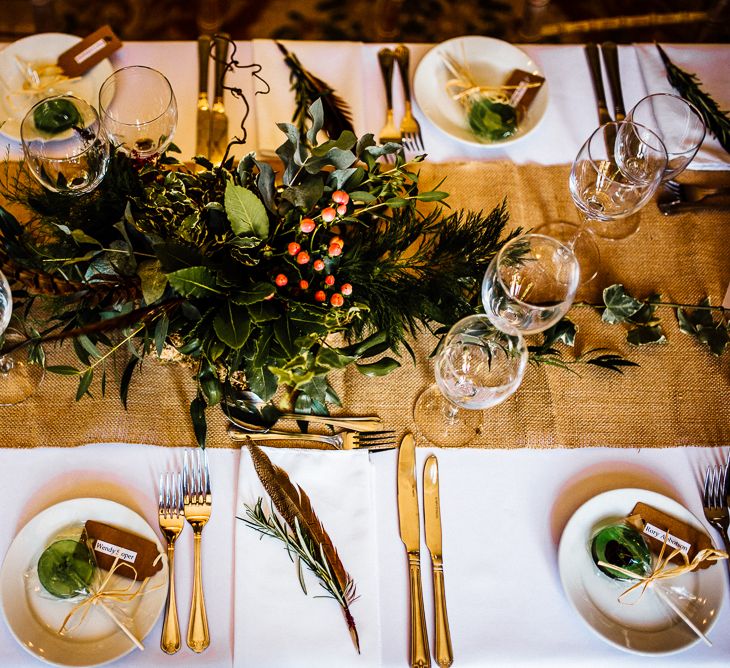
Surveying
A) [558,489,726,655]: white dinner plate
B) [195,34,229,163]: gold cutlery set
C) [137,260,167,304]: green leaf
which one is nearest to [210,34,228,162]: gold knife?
[195,34,229,163]: gold cutlery set

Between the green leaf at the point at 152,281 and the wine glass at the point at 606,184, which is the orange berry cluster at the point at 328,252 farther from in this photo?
the wine glass at the point at 606,184

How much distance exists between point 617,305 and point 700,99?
56cm

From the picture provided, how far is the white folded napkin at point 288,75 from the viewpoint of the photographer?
137 centimetres

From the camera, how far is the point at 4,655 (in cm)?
97

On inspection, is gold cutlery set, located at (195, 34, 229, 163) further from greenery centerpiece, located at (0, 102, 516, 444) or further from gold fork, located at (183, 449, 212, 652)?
gold fork, located at (183, 449, 212, 652)

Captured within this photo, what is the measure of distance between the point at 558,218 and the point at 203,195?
2.47ft

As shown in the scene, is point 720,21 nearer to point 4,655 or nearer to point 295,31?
point 295,31

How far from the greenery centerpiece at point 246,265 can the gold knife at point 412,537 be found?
0.17m

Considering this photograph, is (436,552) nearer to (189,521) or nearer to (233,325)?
(189,521)

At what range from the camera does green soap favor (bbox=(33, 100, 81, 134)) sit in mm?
1187

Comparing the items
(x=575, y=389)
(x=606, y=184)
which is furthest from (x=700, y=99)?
(x=575, y=389)

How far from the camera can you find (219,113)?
1.37 meters

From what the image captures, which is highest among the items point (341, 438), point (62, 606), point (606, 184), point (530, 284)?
point (606, 184)

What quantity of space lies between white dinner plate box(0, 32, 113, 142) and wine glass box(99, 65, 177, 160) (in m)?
0.18
